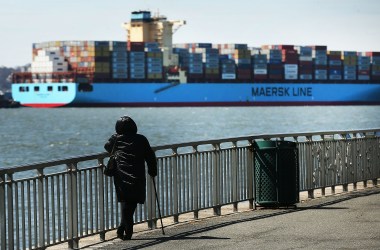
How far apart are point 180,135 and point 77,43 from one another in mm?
74771

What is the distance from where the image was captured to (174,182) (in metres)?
12.2

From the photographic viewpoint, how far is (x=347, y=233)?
10570 mm

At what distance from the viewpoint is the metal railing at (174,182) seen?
9.73m

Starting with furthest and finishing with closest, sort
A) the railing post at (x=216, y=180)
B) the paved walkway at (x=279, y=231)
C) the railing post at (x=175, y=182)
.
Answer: the railing post at (x=216, y=180) → the railing post at (x=175, y=182) → the paved walkway at (x=279, y=231)

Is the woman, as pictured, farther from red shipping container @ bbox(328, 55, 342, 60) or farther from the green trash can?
red shipping container @ bbox(328, 55, 342, 60)

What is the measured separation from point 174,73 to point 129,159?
141m

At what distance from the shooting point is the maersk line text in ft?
→ 514

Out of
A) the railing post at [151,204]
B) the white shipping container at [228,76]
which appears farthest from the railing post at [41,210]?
the white shipping container at [228,76]

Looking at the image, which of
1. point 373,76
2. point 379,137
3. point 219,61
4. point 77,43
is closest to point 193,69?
point 219,61

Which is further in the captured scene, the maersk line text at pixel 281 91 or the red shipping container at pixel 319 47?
the red shipping container at pixel 319 47

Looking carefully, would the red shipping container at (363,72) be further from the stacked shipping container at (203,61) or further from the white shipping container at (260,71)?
the white shipping container at (260,71)

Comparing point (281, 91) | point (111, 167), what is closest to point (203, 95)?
point (281, 91)

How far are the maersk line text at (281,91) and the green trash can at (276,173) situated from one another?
467 feet

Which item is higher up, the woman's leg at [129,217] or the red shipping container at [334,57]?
the red shipping container at [334,57]
